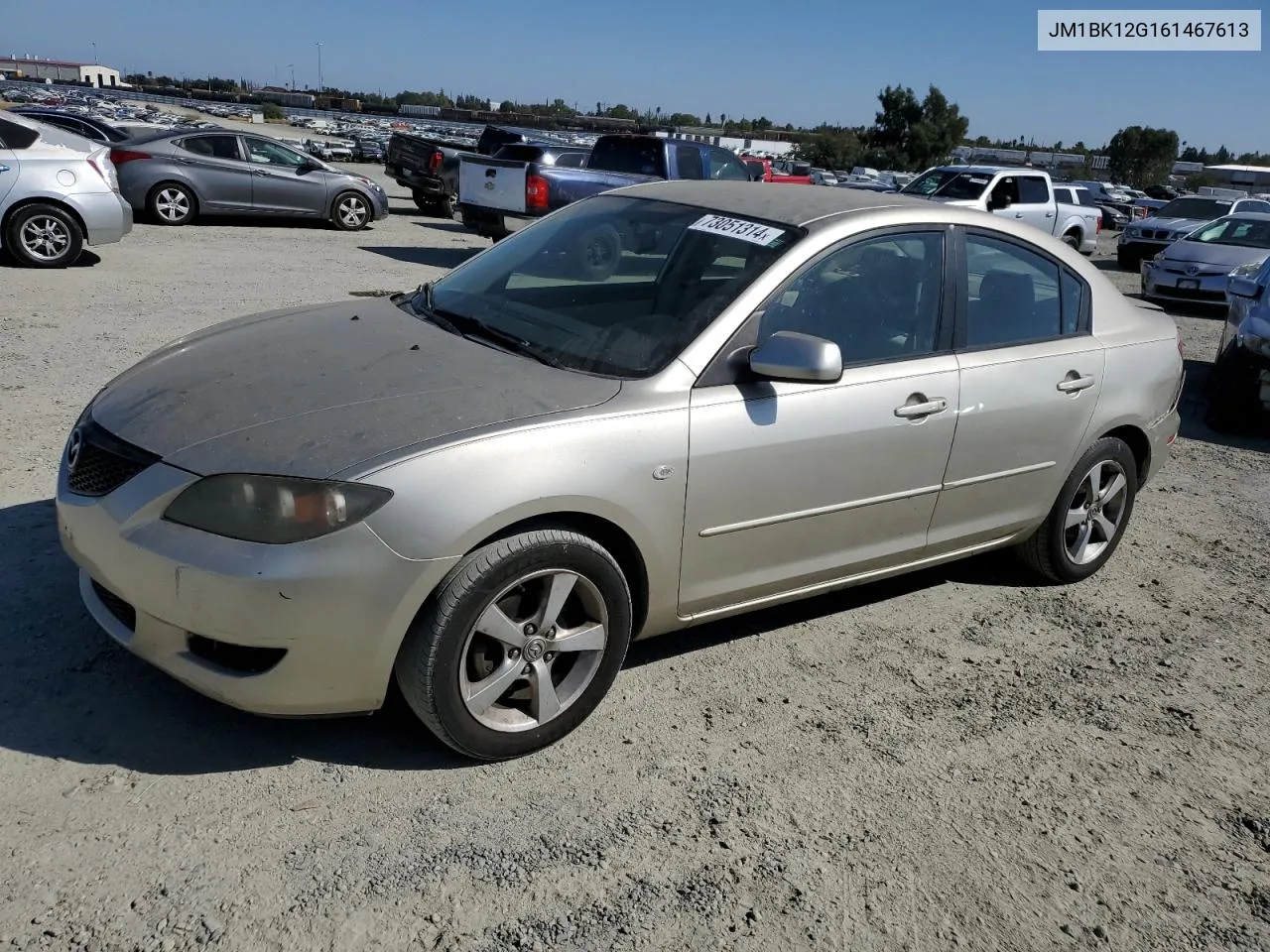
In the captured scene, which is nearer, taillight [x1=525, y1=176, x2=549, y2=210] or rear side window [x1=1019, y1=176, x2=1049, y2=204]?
taillight [x1=525, y1=176, x2=549, y2=210]

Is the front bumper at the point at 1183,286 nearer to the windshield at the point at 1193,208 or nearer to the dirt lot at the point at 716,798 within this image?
the windshield at the point at 1193,208

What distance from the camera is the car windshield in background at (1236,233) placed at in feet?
51.2

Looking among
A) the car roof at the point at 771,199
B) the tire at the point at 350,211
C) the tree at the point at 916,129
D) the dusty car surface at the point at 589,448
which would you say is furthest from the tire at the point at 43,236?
the tree at the point at 916,129

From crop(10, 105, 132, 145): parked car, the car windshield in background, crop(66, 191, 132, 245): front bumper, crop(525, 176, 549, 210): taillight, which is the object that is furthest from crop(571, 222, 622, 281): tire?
crop(10, 105, 132, 145): parked car

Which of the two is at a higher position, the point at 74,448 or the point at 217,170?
the point at 217,170

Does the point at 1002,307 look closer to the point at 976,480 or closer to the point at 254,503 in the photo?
the point at 976,480

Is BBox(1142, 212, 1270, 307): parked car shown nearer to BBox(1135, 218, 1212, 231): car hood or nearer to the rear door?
BBox(1135, 218, 1212, 231): car hood

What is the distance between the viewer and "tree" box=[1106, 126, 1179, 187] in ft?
248

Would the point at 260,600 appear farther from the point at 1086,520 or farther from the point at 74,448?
the point at 1086,520

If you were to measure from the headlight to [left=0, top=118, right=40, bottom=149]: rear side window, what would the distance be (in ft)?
30.4

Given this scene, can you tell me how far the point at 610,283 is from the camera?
13.9 ft

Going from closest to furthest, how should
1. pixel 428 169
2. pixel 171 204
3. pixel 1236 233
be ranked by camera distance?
pixel 171 204 → pixel 1236 233 → pixel 428 169

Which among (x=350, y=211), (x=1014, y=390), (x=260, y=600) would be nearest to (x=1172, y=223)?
(x=350, y=211)

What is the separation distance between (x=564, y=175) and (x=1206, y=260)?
29.8 feet
